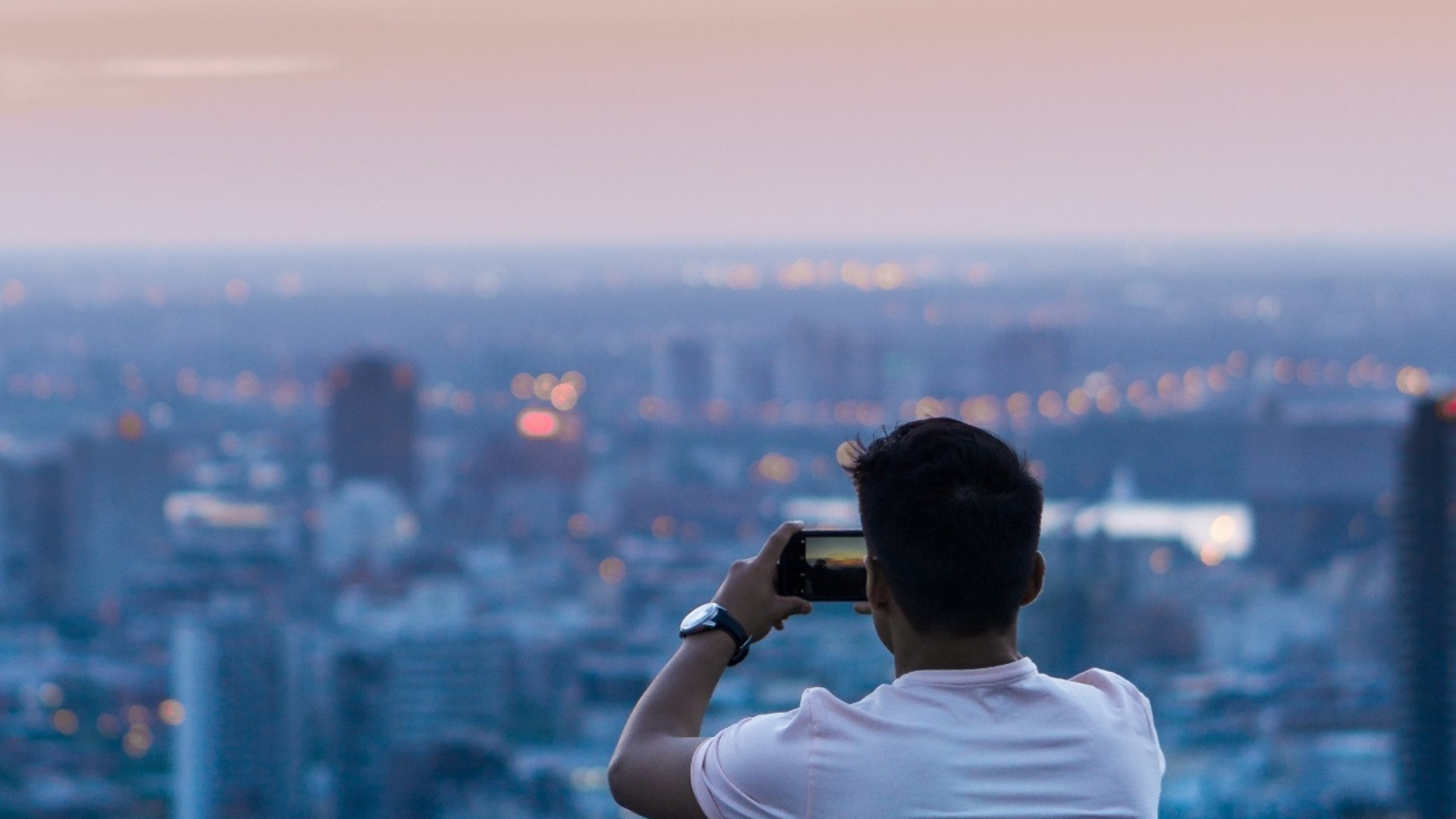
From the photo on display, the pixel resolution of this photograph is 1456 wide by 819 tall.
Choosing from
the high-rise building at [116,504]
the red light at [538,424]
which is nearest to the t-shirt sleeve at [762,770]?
the high-rise building at [116,504]

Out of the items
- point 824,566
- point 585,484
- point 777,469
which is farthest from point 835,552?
point 585,484

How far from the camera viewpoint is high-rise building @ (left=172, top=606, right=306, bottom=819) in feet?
45.4

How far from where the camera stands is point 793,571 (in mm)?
877

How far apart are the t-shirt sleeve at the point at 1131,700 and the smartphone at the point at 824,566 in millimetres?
103

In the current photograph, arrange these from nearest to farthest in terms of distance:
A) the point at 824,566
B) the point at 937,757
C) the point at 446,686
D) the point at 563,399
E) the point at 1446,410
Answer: the point at 937,757
the point at 824,566
the point at 1446,410
the point at 446,686
the point at 563,399

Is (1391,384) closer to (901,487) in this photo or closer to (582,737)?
(582,737)

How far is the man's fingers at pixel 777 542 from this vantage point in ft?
2.85

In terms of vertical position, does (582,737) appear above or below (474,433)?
below

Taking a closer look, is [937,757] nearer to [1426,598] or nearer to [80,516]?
[1426,598]

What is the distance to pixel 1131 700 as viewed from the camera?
826 mm

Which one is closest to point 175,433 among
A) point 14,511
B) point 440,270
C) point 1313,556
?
point 14,511

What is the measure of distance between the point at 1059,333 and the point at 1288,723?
659cm

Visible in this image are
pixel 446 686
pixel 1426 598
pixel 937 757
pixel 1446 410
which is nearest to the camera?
pixel 937 757

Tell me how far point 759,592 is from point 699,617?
3 cm
